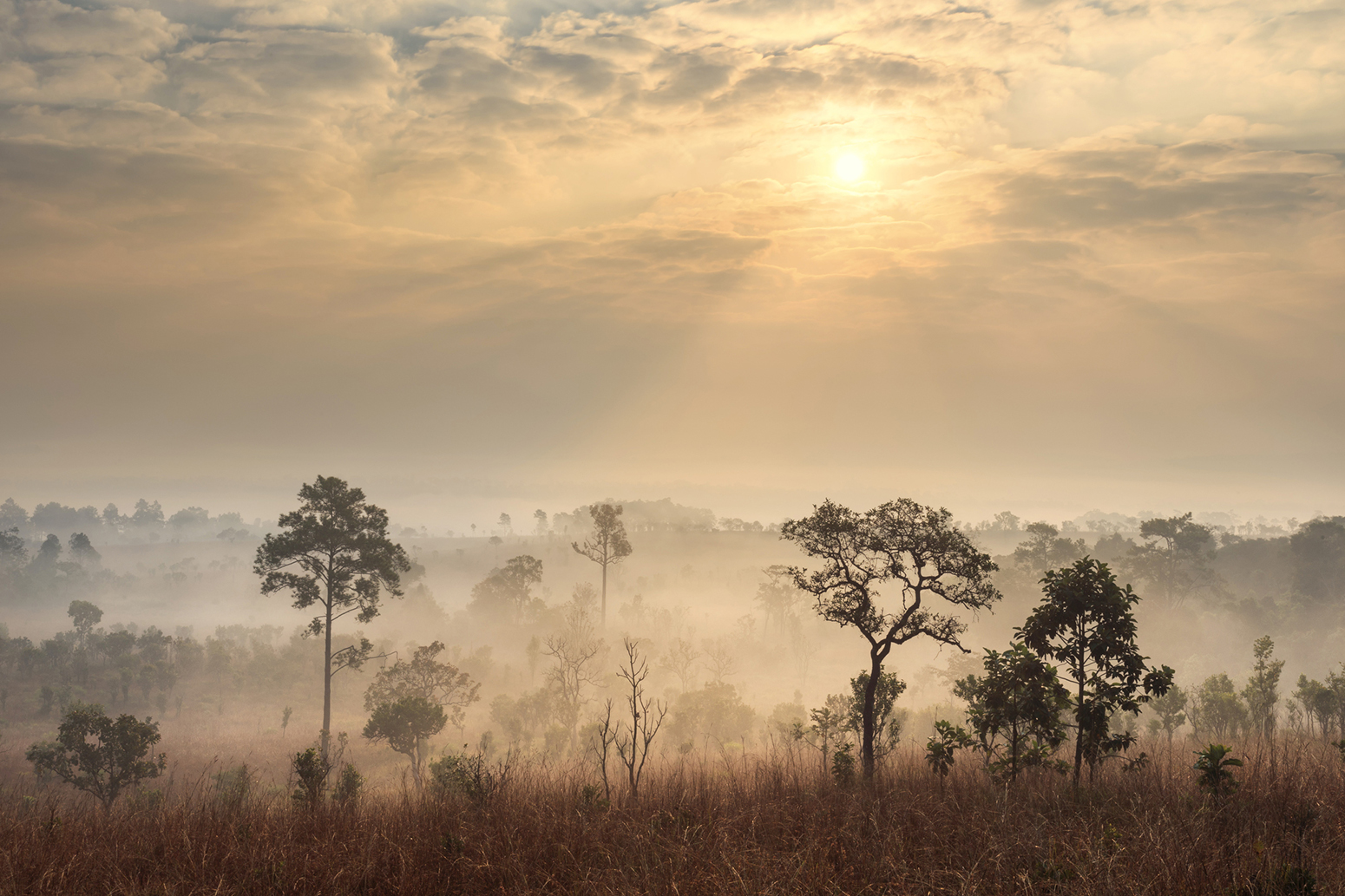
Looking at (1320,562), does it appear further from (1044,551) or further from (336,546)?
(336,546)

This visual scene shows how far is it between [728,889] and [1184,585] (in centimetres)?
12524

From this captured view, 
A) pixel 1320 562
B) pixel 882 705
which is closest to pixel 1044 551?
pixel 1320 562

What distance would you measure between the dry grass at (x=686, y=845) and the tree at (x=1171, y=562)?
112 metres

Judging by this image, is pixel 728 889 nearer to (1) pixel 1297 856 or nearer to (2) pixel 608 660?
(1) pixel 1297 856

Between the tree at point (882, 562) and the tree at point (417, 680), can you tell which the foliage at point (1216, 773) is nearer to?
the tree at point (882, 562)

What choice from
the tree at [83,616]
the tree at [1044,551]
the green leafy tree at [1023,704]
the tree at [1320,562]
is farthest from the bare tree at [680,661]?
the tree at [1320,562]

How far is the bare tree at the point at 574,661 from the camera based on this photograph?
211 ft

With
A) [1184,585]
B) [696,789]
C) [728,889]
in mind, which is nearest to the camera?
[728,889]

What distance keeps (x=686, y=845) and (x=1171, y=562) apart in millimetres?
125317

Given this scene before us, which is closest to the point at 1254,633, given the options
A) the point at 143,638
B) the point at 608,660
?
the point at 608,660

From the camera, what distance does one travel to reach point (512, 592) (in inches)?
4333

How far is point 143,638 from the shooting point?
96688mm

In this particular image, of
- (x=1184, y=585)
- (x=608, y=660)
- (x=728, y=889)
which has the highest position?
(x=728, y=889)

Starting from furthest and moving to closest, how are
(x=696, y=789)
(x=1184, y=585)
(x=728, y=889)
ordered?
(x=1184, y=585)
(x=696, y=789)
(x=728, y=889)
